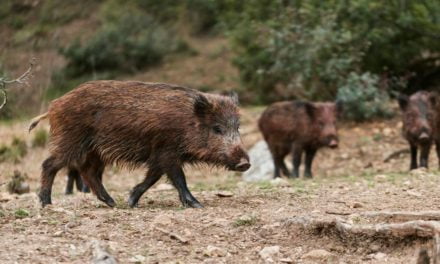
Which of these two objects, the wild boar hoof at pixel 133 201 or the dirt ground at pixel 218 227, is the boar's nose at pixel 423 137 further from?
the wild boar hoof at pixel 133 201

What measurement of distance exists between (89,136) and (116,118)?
33 centimetres

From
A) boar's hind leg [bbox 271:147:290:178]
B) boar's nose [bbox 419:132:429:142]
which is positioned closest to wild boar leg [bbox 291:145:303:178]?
boar's hind leg [bbox 271:147:290:178]

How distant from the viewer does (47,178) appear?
8008mm

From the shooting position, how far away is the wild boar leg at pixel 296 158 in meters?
13.3

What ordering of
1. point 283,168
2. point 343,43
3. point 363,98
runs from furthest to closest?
point 343,43 < point 363,98 < point 283,168

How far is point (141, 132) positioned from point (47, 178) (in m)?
1.01

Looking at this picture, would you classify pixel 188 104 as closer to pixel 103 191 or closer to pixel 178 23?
pixel 103 191

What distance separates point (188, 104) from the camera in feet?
26.4

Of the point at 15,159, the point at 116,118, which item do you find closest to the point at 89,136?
the point at 116,118

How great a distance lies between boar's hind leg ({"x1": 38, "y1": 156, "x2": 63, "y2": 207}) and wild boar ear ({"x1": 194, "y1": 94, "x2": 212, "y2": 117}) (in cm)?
142

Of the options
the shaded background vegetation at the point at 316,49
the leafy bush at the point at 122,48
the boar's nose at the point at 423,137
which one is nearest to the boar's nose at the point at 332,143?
the boar's nose at the point at 423,137

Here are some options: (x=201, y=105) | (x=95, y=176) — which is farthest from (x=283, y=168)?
(x=201, y=105)

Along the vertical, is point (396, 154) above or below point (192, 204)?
above

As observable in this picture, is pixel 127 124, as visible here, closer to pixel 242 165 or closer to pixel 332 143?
pixel 242 165
